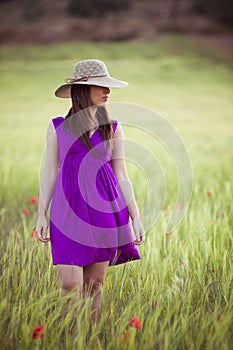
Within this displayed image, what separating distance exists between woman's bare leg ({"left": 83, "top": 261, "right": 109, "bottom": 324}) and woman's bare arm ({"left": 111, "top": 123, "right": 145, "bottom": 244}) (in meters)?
0.16

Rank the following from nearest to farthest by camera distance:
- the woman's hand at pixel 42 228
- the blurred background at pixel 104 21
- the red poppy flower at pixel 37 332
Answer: the red poppy flower at pixel 37 332 < the woman's hand at pixel 42 228 < the blurred background at pixel 104 21

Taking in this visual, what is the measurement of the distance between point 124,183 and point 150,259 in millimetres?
517

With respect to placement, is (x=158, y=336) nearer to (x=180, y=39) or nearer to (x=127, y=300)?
(x=127, y=300)

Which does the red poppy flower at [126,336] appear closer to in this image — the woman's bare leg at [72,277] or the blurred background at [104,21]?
the woman's bare leg at [72,277]

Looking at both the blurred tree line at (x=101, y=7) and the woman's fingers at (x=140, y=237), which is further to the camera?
the blurred tree line at (x=101, y=7)

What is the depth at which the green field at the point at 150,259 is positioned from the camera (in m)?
1.58

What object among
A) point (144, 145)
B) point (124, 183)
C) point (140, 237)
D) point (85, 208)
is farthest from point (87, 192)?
point (144, 145)

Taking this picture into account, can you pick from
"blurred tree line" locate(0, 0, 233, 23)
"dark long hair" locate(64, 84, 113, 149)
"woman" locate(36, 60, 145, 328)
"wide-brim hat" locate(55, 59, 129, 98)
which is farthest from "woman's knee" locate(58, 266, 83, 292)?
"blurred tree line" locate(0, 0, 233, 23)

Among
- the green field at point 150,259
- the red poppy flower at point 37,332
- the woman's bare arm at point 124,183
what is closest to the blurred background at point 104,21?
the green field at point 150,259

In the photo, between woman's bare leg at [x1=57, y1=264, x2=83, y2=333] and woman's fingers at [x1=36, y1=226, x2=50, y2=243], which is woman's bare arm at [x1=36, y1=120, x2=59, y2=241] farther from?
woman's bare leg at [x1=57, y1=264, x2=83, y2=333]

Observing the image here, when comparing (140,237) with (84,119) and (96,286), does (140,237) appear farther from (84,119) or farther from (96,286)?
(84,119)

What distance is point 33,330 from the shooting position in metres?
1.50

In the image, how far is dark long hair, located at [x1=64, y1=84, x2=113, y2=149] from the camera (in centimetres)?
167

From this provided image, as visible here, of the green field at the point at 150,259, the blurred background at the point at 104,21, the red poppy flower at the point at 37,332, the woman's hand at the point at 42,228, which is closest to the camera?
the red poppy flower at the point at 37,332
